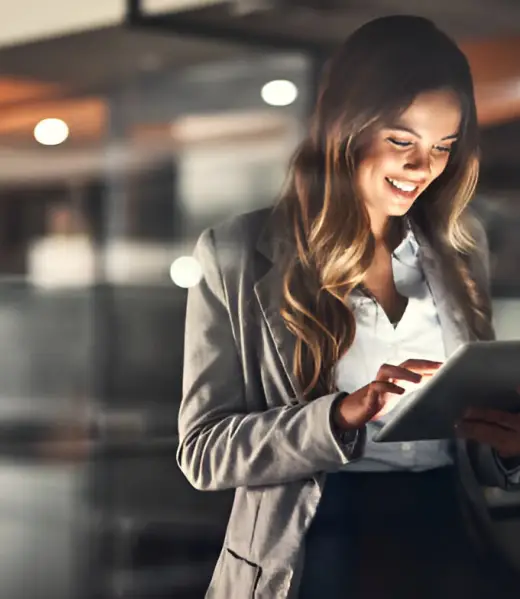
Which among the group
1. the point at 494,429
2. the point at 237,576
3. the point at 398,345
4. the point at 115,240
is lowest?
the point at 237,576

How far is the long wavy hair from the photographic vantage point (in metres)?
1.28

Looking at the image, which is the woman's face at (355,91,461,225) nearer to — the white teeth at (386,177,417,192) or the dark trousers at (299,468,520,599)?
the white teeth at (386,177,417,192)

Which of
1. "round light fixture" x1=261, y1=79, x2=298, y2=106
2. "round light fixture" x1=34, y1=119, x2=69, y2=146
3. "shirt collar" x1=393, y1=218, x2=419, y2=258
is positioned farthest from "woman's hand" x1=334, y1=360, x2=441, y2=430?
"round light fixture" x1=34, y1=119, x2=69, y2=146

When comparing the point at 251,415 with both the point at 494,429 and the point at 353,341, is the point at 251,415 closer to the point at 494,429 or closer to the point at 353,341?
the point at 353,341

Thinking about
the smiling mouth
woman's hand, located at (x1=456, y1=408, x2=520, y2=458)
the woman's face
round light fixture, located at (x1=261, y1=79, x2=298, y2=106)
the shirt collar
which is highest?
round light fixture, located at (x1=261, y1=79, x2=298, y2=106)

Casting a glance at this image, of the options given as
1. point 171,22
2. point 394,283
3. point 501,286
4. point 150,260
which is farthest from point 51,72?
point 501,286

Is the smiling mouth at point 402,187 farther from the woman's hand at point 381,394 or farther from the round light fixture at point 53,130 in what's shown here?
the round light fixture at point 53,130

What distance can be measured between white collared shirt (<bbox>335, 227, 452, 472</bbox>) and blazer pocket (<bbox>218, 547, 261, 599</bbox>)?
0.64 ft

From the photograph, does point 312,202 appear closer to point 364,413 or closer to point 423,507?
point 364,413

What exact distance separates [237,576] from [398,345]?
39cm

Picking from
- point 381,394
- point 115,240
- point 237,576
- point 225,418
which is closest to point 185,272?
point 115,240

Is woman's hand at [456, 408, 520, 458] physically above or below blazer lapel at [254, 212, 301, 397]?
below

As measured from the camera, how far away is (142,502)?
1.26 meters

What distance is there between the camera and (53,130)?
1236mm
